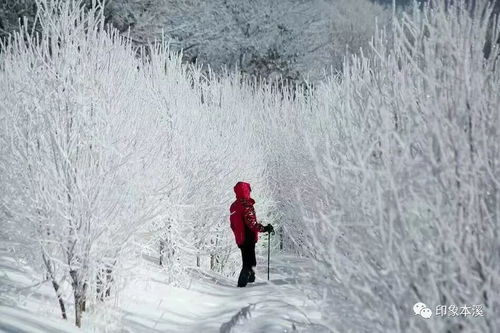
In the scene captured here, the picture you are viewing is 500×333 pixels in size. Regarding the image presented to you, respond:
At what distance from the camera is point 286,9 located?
30.6 meters

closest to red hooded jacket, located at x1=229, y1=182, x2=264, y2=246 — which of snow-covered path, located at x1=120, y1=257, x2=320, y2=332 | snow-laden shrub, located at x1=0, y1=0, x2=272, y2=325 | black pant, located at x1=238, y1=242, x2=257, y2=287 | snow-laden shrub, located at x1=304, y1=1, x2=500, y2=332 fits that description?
black pant, located at x1=238, y1=242, x2=257, y2=287

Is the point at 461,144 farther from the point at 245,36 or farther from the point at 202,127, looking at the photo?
the point at 245,36

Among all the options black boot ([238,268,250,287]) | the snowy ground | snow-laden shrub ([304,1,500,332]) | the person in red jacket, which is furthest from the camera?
black boot ([238,268,250,287])

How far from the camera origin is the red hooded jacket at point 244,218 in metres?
8.66

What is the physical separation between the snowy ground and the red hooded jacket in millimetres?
886

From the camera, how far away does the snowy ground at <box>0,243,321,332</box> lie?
5.11m

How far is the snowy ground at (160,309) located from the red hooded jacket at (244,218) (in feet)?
2.91

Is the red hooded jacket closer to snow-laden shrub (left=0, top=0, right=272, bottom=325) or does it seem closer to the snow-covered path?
the snow-covered path

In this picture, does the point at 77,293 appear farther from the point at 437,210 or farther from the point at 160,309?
the point at 437,210

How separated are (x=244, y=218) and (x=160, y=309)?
2132mm

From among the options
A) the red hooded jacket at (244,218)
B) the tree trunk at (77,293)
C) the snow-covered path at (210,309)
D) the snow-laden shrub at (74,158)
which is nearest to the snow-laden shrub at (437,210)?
the snow-covered path at (210,309)

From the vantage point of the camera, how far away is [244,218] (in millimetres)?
8695

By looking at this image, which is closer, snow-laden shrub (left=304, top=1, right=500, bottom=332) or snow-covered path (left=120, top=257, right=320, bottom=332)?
snow-laden shrub (left=304, top=1, right=500, bottom=332)

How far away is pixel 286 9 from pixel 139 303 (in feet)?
85.5
